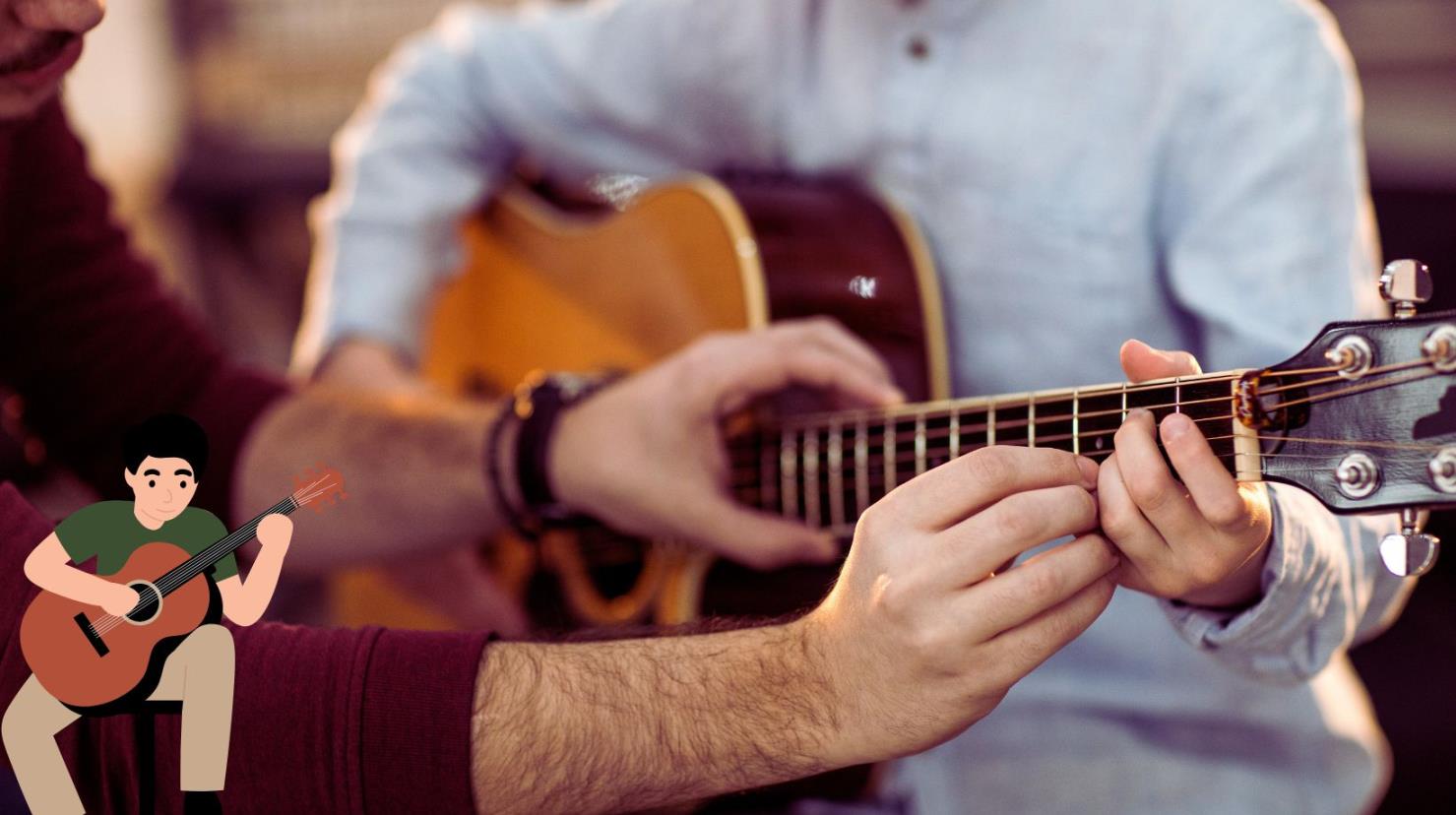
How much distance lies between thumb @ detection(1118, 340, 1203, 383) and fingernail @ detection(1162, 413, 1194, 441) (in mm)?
51

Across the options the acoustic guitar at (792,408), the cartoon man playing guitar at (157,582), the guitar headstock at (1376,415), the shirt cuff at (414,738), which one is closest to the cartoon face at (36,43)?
the cartoon man playing guitar at (157,582)

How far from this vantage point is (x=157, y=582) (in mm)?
495

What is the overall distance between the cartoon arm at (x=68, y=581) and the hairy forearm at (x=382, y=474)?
1.62ft

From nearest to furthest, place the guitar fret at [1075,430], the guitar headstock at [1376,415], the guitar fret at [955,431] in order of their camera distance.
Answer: the guitar headstock at [1376,415], the guitar fret at [1075,430], the guitar fret at [955,431]

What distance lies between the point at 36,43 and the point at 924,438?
21.4 inches

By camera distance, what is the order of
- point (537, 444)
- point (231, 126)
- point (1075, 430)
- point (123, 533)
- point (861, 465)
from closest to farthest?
point (123, 533)
point (1075, 430)
point (861, 465)
point (537, 444)
point (231, 126)

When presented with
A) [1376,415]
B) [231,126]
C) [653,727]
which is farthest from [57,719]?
[231,126]

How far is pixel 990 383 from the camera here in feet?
3.26

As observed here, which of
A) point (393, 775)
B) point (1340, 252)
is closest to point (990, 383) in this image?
point (1340, 252)

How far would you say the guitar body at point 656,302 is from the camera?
947mm

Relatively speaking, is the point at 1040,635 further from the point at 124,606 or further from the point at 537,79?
the point at 537,79

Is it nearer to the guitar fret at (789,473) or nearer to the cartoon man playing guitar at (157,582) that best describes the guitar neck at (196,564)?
the cartoon man playing guitar at (157,582)

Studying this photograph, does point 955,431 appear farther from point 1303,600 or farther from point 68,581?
point 68,581

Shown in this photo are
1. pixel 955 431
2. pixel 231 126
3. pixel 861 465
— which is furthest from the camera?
pixel 231 126
